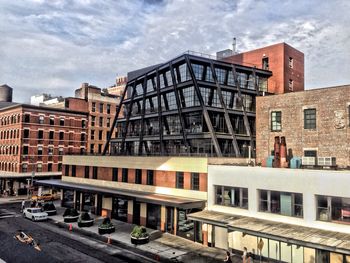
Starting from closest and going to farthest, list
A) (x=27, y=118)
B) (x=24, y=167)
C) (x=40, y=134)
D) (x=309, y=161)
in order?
(x=309, y=161) < (x=24, y=167) < (x=27, y=118) < (x=40, y=134)

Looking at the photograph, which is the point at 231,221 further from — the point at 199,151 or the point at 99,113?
the point at 99,113

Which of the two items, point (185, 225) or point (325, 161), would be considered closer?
point (325, 161)

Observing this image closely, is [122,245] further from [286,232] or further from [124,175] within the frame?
[286,232]

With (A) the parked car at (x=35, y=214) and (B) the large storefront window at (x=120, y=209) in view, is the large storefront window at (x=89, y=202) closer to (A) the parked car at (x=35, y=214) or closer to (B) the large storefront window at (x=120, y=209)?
(B) the large storefront window at (x=120, y=209)

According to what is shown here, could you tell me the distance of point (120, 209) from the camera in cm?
4116

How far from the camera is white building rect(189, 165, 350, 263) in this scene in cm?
2134

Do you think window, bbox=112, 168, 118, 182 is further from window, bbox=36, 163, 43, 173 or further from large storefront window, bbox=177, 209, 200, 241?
window, bbox=36, 163, 43, 173

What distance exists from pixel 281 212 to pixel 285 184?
2322 mm

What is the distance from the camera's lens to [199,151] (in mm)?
46219

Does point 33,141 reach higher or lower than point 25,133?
lower

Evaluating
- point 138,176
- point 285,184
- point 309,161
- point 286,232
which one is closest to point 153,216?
point 138,176

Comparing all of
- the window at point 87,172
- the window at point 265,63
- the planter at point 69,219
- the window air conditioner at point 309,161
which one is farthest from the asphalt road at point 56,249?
the window at point 265,63

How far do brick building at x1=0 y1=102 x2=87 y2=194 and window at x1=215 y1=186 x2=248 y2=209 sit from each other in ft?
162

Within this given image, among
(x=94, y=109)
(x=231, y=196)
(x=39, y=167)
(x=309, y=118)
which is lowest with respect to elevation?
(x=39, y=167)
